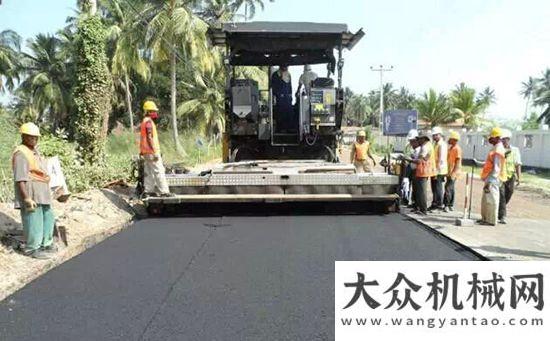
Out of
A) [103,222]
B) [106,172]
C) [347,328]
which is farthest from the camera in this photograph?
[106,172]

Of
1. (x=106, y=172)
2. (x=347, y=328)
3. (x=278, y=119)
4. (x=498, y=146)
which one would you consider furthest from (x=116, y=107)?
(x=347, y=328)

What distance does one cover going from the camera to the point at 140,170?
28.1ft

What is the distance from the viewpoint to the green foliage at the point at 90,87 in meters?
12.6

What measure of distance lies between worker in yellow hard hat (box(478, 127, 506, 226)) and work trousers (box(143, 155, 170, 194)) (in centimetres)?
435

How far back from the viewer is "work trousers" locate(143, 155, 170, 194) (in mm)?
8315

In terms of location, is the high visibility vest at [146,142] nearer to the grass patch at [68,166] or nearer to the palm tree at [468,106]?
the grass patch at [68,166]

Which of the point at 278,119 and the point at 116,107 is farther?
the point at 116,107

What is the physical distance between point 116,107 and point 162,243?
3437cm

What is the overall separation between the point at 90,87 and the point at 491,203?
8426mm

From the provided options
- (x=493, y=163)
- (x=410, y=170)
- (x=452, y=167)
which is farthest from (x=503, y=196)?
(x=410, y=170)

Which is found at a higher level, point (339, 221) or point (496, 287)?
point (496, 287)

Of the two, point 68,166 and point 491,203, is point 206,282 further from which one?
point 68,166

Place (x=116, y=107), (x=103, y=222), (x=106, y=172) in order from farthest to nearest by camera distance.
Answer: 1. (x=116, y=107)
2. (x=106, y=172)
3. (x=103, y=222)

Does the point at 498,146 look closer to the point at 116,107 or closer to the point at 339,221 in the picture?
the point at 339,221
